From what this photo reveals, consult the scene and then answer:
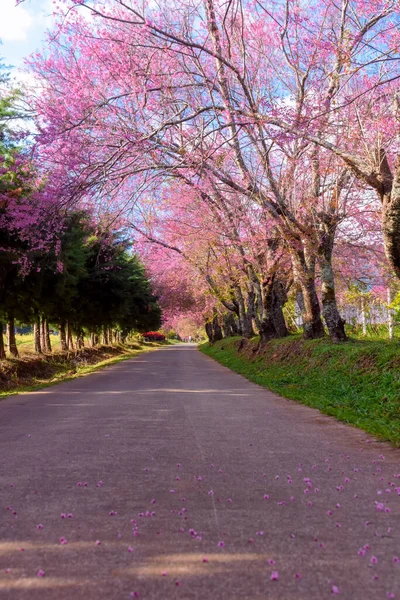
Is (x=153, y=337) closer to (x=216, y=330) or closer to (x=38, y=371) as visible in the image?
(x=216, y=330)

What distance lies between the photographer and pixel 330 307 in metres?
14.5

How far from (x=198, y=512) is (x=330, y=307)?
1177 centimetres

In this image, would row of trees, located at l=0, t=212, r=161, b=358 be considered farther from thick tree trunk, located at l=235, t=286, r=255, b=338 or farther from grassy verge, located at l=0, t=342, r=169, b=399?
thick tree trunk, located at l=235, t=286, r=255, b=338

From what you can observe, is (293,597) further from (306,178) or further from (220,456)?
(306,178)

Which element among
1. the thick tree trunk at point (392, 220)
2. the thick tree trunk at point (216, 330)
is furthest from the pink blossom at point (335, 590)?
the thick tree trunk at point (216, 330)

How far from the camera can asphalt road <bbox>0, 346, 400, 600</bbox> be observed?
254cm

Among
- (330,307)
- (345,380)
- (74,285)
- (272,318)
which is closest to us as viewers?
(345,380)

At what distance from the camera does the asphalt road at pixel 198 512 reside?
254 cm

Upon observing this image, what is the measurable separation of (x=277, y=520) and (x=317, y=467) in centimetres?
155

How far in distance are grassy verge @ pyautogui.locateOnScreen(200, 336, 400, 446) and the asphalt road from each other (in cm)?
94

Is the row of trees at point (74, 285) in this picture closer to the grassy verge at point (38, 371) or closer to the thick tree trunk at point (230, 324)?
the grassy verge at point (38, 371)

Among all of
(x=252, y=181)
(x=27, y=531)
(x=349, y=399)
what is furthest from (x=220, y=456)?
(x=252, y=181)

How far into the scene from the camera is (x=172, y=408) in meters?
8.90

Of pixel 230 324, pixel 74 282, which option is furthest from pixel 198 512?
pixel 230 324
